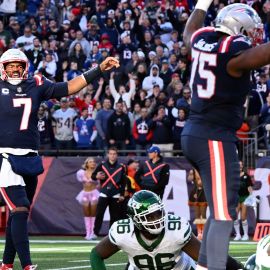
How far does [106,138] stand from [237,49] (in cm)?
1252

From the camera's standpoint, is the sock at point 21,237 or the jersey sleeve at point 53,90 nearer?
A: the sock at point 21,237

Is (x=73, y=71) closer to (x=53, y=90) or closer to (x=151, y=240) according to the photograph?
(x=53, y=90)

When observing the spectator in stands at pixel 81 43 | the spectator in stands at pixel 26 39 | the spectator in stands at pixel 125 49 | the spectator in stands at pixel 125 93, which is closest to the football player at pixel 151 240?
the spectator in stands at pixel 125 93

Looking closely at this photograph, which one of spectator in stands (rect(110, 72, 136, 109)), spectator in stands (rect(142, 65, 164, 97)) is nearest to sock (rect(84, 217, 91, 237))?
spectator in stands (rect(110, 72, 136, 109))

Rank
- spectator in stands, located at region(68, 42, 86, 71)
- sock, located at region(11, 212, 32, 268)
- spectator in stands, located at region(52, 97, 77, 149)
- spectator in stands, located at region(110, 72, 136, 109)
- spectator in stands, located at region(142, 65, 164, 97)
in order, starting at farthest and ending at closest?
spectator in stands, located at region(68, 42, 86, 71) < spectator in stands, located at region(142, 65, 164, 97) < spectator in stands, located at region(110, 72, 136, 109) < spectator in stands, located at region(52, 97, 77, 149) < sock, located at region(11, 212, 32, 268)

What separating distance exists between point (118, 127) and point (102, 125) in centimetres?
32

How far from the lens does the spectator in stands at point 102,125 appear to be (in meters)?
18.6

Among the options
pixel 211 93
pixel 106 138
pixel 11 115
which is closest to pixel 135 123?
pixel 106 138

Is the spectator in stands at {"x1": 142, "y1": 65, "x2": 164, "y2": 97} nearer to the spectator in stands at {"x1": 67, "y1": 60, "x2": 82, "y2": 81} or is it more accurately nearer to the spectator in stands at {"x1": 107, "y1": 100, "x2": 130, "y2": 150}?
the spectator in stands at {"x1": 107, "y1": 100, "x2": 130, "y2": 150}

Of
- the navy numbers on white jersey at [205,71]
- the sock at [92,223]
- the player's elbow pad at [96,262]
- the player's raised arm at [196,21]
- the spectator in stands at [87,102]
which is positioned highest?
the player's raised arm at [196,21]

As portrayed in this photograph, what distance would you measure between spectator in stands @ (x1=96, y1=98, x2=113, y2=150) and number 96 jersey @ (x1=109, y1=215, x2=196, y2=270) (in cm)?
1118

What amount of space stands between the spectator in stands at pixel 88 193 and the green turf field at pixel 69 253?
16.0 inches

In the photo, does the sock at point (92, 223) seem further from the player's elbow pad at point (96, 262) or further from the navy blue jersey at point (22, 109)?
the player's elbow pad at point (96, 262)

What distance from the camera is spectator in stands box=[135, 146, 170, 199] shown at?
16.5m
